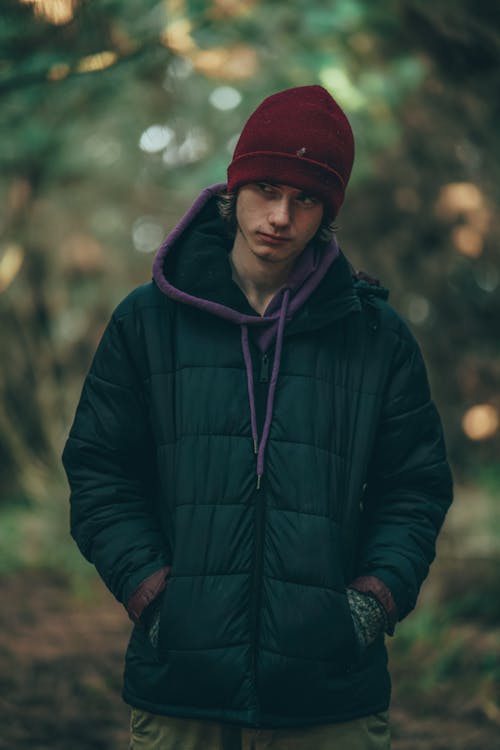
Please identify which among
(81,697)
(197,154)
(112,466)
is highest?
(112,466)

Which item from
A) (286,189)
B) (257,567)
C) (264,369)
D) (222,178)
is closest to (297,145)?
(286,189)

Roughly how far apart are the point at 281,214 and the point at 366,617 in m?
1.09

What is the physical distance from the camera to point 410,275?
8602 millimetres

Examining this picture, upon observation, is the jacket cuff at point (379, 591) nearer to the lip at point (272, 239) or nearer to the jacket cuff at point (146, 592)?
the jacket cuff at point (146, 592)

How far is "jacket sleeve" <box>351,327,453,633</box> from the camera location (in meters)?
2.42

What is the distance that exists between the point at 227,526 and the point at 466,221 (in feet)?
21.4

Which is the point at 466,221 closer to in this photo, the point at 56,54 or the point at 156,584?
the point at 56,54

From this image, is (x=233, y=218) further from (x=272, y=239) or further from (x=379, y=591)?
(x=379, y=591)

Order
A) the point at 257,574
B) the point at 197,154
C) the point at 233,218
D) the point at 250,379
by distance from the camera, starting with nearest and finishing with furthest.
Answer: the point at 257,574, the point at 250,379, the point at 233,218, the point at 197,154

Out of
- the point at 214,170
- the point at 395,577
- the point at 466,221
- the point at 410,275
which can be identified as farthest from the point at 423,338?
the point at 395,577

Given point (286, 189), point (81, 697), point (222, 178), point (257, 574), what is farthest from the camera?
point (222, 178)

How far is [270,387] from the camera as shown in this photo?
2.34m

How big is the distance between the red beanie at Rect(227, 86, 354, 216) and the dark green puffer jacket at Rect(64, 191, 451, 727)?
220mm

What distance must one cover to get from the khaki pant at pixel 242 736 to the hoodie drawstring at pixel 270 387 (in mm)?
636
